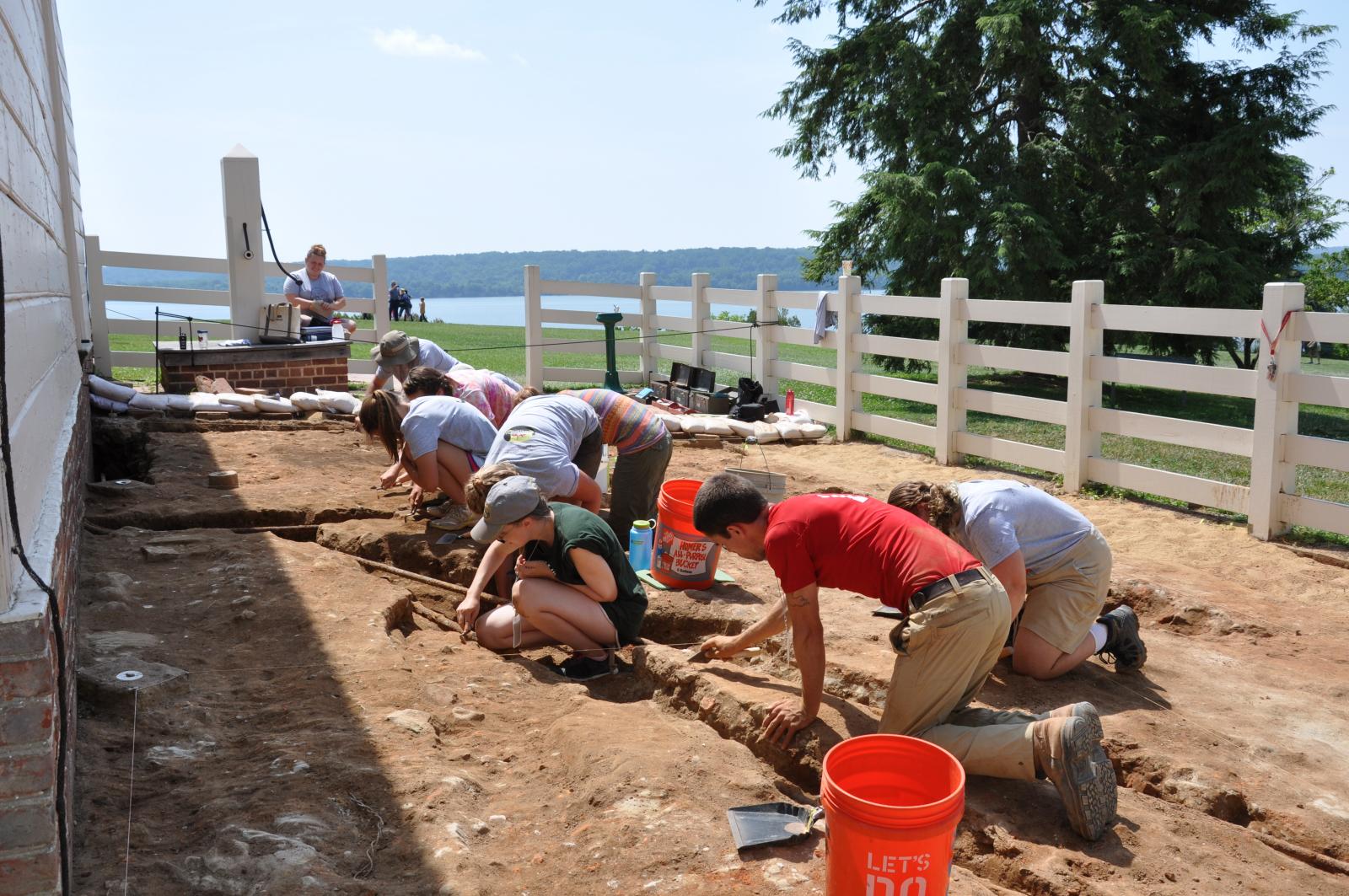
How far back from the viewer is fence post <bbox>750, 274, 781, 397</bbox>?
12.2m

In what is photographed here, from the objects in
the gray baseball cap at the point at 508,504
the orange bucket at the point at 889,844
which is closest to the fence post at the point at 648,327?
the gray baseball cap at the point at 508,504

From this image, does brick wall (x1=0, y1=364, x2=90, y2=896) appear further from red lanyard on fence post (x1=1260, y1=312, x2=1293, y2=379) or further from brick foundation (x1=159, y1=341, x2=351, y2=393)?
brick foundation (x1=159, y1=341, x2=351, y2=393)

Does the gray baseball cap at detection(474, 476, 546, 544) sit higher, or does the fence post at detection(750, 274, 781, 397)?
the fence post at detection(750, 274, 781, 397)

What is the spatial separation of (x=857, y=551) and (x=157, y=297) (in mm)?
12160

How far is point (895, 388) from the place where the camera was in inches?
414

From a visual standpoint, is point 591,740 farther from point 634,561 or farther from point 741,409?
point 741,409

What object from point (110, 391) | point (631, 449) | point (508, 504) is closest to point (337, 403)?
point (110, 391)

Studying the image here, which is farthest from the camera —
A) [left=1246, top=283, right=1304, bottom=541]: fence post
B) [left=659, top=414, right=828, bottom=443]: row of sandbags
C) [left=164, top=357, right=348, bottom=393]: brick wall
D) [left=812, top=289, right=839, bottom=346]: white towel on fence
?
[left=164, top=357, right=348, bottom=393]: brick wall

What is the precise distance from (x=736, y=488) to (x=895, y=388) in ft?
23.1

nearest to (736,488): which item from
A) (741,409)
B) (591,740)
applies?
(591,740)

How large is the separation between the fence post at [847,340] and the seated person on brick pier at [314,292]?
19.3 ft

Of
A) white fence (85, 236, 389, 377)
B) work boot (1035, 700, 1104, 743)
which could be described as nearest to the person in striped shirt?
work boot (1035, 700, 1104, 743)

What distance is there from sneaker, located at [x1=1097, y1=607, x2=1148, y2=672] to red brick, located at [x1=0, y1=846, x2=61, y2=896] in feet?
13.1

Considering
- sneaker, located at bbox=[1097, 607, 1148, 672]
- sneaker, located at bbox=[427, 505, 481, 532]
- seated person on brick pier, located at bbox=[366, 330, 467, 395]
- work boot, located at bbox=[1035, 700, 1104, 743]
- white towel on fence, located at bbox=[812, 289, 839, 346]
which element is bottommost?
sneaker, located at bbox=[1097, 607, 1148, 672]
